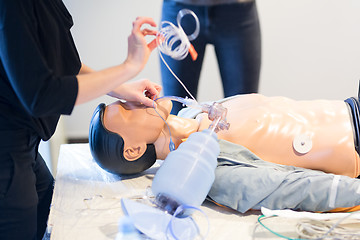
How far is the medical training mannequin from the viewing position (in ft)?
4.69

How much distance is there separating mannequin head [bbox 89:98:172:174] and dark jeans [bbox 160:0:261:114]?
691mm

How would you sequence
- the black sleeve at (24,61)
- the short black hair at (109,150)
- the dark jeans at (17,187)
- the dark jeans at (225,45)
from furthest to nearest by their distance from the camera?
the dark jeans at (225,45) < the short black hair at (109,150) < the dark jeans at (17,187) < the black sleeve at (24,61)

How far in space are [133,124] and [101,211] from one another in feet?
1.08

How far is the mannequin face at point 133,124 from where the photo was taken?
1434mm

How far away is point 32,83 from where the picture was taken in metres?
0.87

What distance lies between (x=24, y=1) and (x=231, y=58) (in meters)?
1.38

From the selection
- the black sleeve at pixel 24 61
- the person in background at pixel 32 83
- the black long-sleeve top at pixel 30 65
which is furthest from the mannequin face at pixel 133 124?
the black sleeve at pixel 24 61

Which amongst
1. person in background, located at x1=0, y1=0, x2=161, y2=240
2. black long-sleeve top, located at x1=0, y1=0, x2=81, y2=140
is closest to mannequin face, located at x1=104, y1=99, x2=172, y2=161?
person in background, located at x1=0, y1=0, x2=161, y2=240

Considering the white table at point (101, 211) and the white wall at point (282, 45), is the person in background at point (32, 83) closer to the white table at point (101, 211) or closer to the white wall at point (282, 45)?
the white table at point (101, 211)

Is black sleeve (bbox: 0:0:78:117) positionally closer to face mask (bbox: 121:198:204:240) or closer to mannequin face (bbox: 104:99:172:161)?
face mask (bbox: 121:198:204:240)

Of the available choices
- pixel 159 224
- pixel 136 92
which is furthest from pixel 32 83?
pixel 136 92

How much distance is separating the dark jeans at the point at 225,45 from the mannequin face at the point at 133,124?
685 mm

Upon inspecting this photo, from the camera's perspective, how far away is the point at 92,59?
2.38m

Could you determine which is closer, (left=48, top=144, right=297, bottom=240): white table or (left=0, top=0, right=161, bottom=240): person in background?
(left=0, top=0, right=161, bottom=240): person in background
